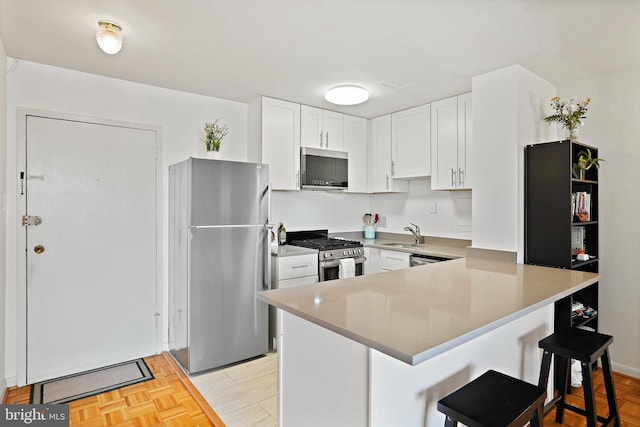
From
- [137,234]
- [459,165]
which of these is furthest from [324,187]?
[137,234]

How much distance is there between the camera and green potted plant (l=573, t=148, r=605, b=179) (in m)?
2.62

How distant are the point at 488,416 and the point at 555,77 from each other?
2.77 metres

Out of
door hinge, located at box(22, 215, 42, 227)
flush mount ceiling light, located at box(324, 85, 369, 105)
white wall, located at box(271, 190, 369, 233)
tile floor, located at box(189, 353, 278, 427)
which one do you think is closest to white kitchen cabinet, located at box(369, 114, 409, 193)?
white wall, located at box(271, 190, 369, 233)

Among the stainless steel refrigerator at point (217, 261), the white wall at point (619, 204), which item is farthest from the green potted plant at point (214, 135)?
the white wall at point (619, 204)

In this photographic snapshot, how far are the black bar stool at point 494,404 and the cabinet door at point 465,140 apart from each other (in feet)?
7.23

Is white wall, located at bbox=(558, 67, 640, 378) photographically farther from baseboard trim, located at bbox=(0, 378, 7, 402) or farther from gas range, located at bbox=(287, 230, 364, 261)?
baseboard trim, located at bbox=(0, 378, 7, 402)

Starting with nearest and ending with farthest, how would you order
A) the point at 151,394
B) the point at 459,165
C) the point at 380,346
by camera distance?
the point at 380,346, the point at 151,394, the point at 459,165

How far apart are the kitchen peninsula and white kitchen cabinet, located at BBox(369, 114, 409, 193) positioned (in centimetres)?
227

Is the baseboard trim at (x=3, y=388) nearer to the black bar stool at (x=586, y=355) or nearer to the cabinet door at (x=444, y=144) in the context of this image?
the black bar stool at (x=586, y=355)

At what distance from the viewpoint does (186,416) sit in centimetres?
225

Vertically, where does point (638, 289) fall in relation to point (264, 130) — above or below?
below

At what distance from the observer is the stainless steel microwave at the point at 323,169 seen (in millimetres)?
3707

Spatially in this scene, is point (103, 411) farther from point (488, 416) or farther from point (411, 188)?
point (411, 188)

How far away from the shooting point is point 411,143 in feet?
12.6
